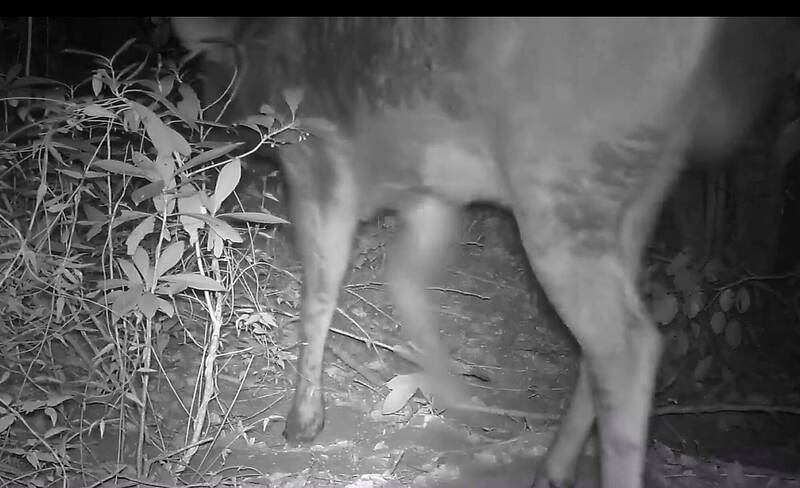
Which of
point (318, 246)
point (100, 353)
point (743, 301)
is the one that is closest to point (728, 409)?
point (743, 301)

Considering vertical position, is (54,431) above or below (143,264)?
below

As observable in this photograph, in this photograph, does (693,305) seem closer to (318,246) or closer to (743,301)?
(743,301)

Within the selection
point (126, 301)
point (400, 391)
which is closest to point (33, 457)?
point (126, 301)

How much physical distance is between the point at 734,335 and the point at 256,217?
849 mm

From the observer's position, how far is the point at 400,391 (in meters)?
1.27

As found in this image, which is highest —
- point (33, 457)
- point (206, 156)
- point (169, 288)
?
point (206, 156)

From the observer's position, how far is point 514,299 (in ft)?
4.06

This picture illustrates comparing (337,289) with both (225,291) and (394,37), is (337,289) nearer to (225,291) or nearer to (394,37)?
(225,291)

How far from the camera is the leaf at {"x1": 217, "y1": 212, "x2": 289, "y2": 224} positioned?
121cm

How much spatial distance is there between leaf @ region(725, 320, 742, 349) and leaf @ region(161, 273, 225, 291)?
87 centimetres

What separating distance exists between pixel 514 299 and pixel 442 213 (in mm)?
196

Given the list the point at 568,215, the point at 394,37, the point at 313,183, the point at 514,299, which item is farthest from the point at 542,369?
the point at 394,37

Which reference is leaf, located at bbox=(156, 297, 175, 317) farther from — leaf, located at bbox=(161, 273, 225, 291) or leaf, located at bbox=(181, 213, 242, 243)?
leaf, located at bbox=(181, 213, 242, 243)

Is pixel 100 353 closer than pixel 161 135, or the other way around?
pixel 161 135
